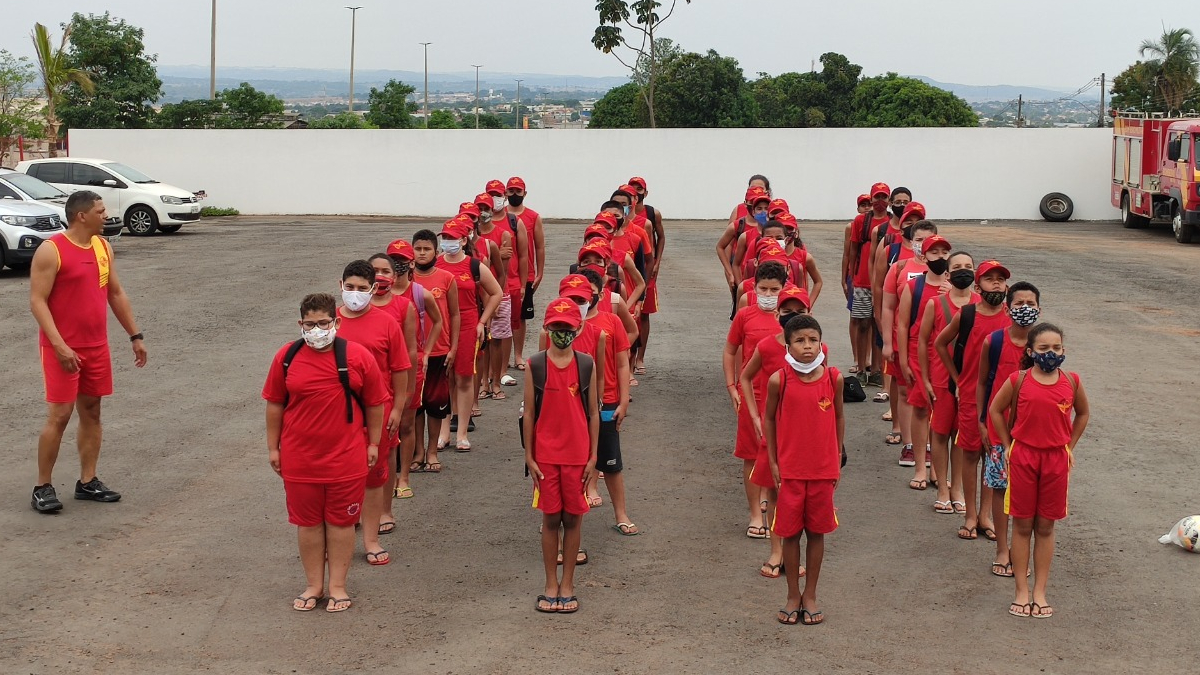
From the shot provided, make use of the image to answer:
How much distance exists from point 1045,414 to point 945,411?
155 cm

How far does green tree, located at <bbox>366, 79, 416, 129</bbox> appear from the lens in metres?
69.1

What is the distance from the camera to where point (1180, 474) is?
9.20 meters

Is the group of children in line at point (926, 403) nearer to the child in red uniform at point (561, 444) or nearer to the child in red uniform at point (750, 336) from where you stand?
the child in red uniform at point (750, 336)

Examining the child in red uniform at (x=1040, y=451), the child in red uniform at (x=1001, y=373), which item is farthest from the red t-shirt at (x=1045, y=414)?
the child in red uniform at (x=1001, y=373)

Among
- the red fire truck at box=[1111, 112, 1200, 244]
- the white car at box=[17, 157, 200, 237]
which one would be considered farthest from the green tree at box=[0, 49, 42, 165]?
the red fire truck at box=[1111, 112, 1200, 244]

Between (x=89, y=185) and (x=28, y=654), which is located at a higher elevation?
(x=89, y=185)

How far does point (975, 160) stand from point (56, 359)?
101 feet

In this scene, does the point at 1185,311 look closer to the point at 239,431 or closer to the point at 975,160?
the point at 239,431

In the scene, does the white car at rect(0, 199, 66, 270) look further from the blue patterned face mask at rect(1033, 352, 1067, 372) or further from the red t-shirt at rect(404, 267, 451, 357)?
the blue patterned face mask at rect(1033, 352, 1067, 372)

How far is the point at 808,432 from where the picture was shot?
249 inches

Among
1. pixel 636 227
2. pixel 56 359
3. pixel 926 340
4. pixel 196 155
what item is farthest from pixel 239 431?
pixel 196 155

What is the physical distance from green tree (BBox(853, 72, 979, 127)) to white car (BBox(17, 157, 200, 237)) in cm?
4711

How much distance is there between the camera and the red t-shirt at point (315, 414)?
20.9 feet

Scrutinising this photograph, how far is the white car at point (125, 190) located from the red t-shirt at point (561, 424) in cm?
2284
